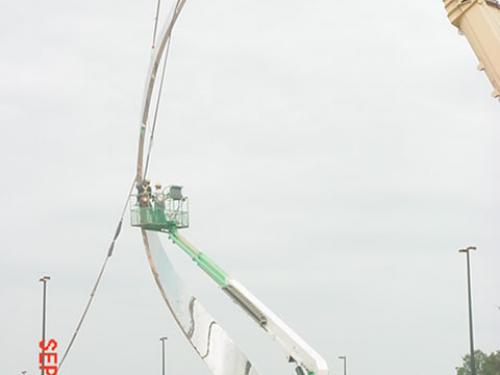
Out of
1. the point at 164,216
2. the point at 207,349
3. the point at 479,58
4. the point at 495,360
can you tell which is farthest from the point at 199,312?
the point at 495,360

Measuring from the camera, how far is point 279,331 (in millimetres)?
27203

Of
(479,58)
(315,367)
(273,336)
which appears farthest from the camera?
(273,336)

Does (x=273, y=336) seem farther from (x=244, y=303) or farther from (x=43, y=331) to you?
(x=43, y=331)

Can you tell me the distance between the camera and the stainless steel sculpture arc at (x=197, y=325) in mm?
29234

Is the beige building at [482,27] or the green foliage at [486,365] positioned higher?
the green foliage at [486,365]

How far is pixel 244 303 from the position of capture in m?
28.4

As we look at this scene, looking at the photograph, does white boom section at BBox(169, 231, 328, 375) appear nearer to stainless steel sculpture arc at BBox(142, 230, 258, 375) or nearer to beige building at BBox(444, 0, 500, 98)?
stainless steel sculpture arc at BBox(142, 230, 258, 375)

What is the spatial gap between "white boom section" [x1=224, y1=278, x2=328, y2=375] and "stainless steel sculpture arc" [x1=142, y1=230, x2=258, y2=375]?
1737mm

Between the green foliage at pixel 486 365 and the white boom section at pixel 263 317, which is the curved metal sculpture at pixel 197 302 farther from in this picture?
the green foliage at pixel 486 365

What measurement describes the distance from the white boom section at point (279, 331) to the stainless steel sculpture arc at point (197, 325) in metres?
1.74

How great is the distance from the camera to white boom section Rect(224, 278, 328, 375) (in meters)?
25.8

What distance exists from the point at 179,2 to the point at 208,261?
8.14 m

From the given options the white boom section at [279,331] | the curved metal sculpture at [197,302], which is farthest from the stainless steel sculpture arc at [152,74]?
the white boom section at [279,331]

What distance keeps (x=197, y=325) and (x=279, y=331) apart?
4352mm
